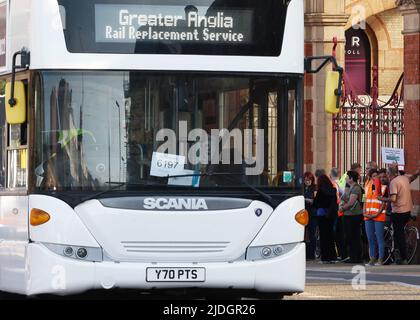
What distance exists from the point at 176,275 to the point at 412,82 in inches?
560

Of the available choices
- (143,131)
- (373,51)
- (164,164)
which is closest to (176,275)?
(164,164)

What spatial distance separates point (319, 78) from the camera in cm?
3250

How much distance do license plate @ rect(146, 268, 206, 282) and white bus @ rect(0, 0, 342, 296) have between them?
0.01m

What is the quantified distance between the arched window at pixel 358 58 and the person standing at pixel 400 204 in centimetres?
1611

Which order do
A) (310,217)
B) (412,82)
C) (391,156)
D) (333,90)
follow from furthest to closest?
(310,217) → (412,82) → (391,156) → (333,90)

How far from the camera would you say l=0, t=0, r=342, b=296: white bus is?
1325cm

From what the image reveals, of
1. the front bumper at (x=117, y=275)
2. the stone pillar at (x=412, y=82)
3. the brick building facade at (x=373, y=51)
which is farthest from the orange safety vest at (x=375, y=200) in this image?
the front bumper at (x=117, y=275)

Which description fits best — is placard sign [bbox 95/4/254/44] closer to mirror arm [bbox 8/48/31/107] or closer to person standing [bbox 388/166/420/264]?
mirror arm [bbox 8/48/31/107]

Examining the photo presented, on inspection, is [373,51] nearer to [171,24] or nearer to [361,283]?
[361,283]

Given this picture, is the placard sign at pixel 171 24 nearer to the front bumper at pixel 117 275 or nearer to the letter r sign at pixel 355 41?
the front bumper at pixel 117 275

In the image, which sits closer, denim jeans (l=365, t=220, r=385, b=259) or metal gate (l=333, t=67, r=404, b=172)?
denim jeans (l=365, t=220, r=385, b=259)

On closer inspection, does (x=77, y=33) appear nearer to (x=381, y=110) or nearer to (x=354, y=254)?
(x=354, y=254)

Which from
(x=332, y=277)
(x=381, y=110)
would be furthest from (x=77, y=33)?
(x=381, y=110)
